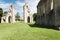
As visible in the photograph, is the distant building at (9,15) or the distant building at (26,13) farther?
the distant building at (9,15)

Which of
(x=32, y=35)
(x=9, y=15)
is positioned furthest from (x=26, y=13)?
(x=32, y=35)

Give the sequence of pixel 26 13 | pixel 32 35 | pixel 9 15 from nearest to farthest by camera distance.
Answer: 1. pixel 32 35
2. pixel 26 13
3. pixel 9 15

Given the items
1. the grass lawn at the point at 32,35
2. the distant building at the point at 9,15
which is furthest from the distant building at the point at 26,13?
the grass lawn at the point at 32,35

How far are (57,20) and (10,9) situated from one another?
1977 inches

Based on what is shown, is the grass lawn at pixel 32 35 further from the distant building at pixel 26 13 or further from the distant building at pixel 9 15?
the distant building at pixel 9 15

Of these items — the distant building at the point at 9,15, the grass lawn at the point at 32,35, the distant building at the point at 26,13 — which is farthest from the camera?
the distant building at the point at 9,15

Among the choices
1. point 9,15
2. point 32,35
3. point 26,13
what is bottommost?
point 32,35

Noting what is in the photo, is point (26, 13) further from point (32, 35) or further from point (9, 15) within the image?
point (32, 35)

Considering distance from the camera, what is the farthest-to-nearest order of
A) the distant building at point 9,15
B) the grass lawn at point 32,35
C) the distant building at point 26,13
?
the distant building at point 9,15 < the distant building at point 26,13 < the grass lawn at point 32,35

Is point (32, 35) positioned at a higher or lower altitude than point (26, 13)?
lower

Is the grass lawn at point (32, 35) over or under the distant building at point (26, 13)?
under

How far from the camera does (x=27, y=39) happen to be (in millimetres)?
9406

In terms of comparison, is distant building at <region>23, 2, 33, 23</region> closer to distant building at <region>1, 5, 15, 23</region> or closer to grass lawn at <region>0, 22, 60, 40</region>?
distant building at <region>1, 5, 15, 23</region>

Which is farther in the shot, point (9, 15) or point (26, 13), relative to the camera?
point (9, 15)
